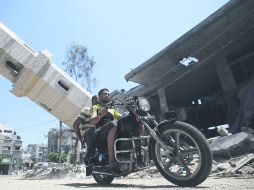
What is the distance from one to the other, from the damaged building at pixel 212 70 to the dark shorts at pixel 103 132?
7531 mm

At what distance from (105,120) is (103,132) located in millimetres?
373

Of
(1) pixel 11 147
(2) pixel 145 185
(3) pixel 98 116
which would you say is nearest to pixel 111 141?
(3) pixel 98 116

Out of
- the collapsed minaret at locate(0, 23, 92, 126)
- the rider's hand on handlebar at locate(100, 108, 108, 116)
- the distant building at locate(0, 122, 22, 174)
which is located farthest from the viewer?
the distant building at locate(0, 122, 22, 174)

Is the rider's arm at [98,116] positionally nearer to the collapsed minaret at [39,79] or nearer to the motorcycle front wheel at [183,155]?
the motorcycle front wheel at [183,155]

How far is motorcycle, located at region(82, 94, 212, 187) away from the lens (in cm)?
445

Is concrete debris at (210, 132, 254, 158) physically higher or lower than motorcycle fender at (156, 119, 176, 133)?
higher

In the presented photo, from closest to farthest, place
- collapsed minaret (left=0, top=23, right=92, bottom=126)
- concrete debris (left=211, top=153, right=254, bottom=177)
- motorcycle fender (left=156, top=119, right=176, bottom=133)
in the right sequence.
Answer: motorcycle fender (left=156, top=119, right=176, bottom=133) < concrete debris (left=211, top=153, right=254, bottom=177) < collapsed minaret (left=0, top=23, right=92, bottom=126)

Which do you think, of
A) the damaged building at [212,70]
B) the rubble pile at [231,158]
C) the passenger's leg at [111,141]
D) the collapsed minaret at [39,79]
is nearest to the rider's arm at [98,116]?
the passenger's leg at [111,141]

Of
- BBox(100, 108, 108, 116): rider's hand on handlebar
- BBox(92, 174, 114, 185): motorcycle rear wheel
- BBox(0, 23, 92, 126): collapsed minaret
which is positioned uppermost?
BBox(0, 23, 92, 126): collapsed minaret

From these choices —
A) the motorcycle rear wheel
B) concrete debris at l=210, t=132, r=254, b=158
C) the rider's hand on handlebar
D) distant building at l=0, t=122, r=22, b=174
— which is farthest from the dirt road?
distant building at l=0, t=122, r=22, b=174

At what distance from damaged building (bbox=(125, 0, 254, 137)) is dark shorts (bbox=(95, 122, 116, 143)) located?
7531 mm

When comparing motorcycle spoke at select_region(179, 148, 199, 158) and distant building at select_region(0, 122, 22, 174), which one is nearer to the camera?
motorcycle spoke at select_region(179, 148, 199, 158)

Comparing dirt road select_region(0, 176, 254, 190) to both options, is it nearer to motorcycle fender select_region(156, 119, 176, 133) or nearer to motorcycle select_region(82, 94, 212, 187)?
motorcycle select_region(82, 94, 212, 187)

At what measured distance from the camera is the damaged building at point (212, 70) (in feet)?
47.0
